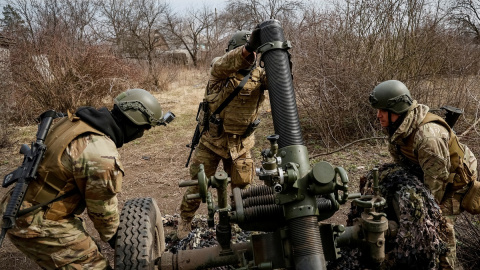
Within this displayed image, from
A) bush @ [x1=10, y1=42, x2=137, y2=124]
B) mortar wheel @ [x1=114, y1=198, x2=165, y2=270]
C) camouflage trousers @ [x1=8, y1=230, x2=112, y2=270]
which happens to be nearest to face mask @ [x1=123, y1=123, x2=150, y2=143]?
mortar wheel @ [x1=114, y1=198, x2=165, y2=270]

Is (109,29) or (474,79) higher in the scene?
(109,29)

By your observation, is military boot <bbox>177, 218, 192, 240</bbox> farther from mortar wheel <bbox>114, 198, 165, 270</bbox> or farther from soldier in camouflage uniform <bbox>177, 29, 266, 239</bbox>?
mortar wheel <bbox>114, 198, 165, 270</bbox>

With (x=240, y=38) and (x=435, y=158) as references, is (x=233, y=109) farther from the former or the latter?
(x=435, y=158)

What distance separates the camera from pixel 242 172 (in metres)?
4.14

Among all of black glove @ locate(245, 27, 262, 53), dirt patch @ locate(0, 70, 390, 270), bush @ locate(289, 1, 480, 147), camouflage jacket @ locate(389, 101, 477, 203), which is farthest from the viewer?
bush @ locate(289, 1, 480, 147)

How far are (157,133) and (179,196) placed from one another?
450 cm

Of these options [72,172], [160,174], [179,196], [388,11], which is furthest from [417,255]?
[388,11]

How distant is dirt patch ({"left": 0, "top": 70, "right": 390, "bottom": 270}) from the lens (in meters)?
4.90

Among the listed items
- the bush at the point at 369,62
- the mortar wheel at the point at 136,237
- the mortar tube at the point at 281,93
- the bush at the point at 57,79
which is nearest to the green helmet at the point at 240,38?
the mortar tube at the point at 281,93

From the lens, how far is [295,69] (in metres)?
7.75

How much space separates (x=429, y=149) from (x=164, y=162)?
18.3 ft

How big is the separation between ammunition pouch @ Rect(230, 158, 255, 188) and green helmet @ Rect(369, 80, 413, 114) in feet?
5.09

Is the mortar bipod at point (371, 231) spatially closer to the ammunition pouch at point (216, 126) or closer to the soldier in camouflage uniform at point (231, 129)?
the soldier in camouflage uniform at point (231, 129)

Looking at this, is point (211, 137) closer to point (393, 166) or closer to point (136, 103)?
point (136, 103)
